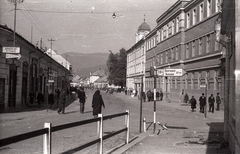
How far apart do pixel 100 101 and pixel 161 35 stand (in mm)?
39971

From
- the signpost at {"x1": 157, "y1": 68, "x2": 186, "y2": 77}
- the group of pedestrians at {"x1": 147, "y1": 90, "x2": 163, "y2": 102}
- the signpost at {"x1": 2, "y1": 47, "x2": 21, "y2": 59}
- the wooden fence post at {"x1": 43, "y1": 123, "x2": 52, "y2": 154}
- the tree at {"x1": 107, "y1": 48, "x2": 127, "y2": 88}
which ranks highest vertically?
the tree at {"x1": 107, "y1": 48, "x2": 127, "y2": 88}

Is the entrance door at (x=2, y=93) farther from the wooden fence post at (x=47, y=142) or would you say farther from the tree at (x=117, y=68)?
the tree at (x=117, y=68)

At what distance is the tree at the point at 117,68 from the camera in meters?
95.0

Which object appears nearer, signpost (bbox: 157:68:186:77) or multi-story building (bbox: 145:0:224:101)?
signpost (bbox: 157:68:186:77)

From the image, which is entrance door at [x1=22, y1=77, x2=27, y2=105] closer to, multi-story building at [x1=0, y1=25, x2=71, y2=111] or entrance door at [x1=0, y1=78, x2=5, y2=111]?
multi-story building at [x1=0, y1=25, x2=71, y2=111]

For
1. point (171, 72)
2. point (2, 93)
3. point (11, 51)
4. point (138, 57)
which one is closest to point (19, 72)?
point (2, 93)

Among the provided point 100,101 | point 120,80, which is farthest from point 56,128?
point 120,80

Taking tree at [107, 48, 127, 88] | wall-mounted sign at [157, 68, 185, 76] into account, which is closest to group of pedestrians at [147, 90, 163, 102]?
wall-mounted sign at [157, 68, 185, 76]

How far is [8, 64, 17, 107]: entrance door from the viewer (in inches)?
906

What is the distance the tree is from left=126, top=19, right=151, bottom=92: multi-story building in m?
3.93

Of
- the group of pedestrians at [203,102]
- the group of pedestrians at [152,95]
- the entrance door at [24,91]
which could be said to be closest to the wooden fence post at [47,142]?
the group of pedestrians at [203,102]

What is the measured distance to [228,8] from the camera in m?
7.25

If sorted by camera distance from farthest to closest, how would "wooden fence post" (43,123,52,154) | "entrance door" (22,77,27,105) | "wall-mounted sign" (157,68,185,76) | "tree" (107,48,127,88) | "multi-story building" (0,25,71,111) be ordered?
"tree" (107,48,127,88) → "entrance door" (22,77,27,105) → "multi-story building" (0,25,71,111) → "wall-mounted sign" (157,68,185,76) → "wooden fence post" (43,123,52,154)

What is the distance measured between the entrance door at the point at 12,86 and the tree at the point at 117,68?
70.2 meters
